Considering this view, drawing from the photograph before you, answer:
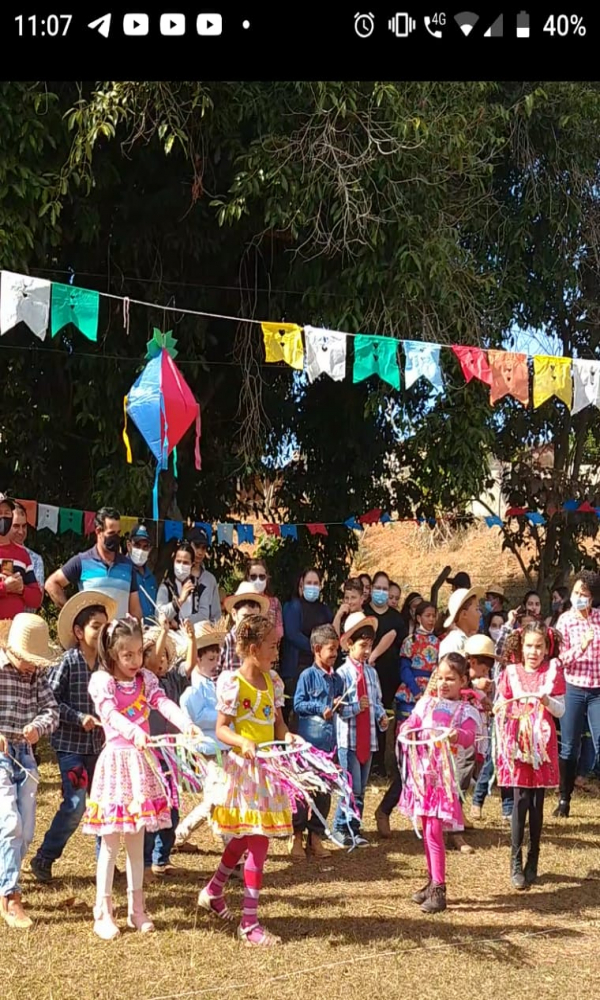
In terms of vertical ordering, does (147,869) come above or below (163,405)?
Result: below

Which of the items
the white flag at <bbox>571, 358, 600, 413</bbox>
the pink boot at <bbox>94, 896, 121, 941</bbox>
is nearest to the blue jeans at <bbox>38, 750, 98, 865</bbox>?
the pink boot at <bbox>94, 896, 121, 941</bbox>

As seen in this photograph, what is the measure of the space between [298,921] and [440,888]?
2.50ft

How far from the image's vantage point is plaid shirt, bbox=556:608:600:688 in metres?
7.90

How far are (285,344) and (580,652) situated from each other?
3256mm

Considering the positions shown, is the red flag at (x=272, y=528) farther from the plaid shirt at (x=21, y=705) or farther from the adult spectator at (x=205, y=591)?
the plaid shirt at (x=21, y=705)

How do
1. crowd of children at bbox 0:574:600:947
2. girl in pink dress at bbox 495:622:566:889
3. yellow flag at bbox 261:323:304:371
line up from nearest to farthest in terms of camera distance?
crowd of children at bbox 0:574:600:947 → girl in pink dress at bbox 495:622:566:889 → yellow flag at bbox 261:323:304:371

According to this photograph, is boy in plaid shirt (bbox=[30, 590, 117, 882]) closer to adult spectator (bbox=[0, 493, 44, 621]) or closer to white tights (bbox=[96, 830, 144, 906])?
white tights (bbox=[96, 830, 144, 906])

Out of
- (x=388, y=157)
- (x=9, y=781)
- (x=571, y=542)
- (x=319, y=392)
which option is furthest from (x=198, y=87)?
(x=571, y=542)

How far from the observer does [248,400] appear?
11.9m

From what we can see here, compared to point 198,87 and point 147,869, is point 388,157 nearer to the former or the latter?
point 198,87

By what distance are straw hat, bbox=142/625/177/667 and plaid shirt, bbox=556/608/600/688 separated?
274 centimetres
